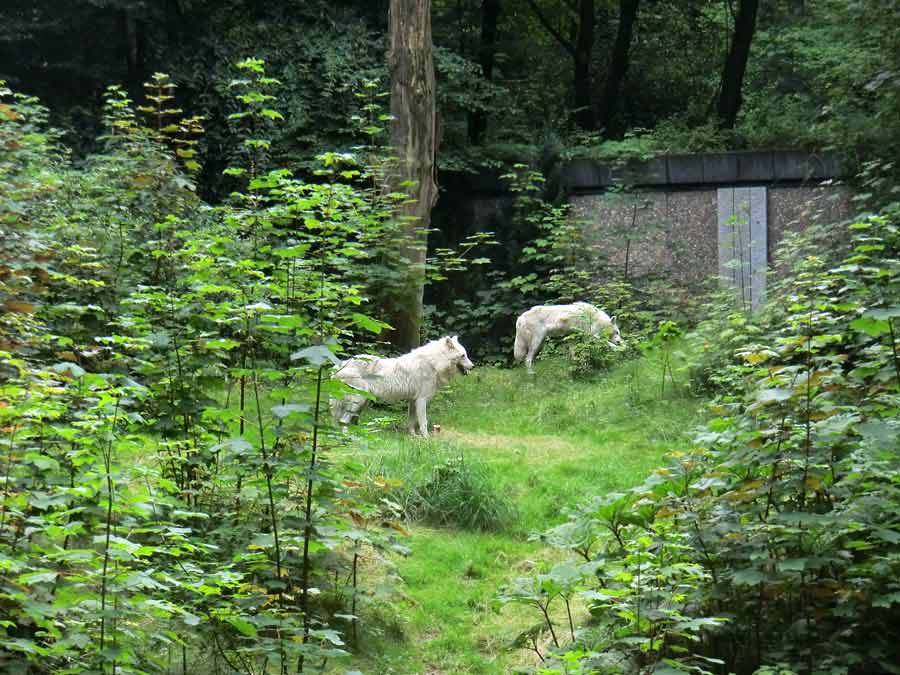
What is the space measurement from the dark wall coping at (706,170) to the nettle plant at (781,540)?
11229mm

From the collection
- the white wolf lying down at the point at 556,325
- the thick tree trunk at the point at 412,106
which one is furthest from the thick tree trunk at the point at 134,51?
the white wolf lying down at the point at 556,325

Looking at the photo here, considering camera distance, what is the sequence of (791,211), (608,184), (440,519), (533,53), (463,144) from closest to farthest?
1. (440,519)
2. (791,211)
3. (608,184)
4. (463,144)
5. (533,53)

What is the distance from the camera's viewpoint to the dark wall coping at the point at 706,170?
16.0 meters

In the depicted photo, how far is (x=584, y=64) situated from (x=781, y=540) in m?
17.7

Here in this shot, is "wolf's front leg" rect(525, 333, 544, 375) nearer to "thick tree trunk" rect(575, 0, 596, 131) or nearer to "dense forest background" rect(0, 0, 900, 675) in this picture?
"dense forest background" rect(0, 0, 900, 675)

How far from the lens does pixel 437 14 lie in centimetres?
2177

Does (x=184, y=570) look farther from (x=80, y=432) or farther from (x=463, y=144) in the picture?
(x=463, y=144)

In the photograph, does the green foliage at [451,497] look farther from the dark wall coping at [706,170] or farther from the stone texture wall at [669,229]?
the dark wall coping at [706,170]

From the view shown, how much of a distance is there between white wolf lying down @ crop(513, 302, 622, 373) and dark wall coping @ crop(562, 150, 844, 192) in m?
3.32

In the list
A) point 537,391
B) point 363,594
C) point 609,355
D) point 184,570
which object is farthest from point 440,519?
point 609,355

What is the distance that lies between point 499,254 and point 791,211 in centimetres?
459

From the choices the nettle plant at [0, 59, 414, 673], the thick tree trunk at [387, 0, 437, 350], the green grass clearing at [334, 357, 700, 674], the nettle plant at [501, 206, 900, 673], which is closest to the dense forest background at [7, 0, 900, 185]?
the thick tree trunk at [387, 0, 437, 350]

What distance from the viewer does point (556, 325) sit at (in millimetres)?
14461

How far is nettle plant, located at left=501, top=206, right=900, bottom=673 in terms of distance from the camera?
462 centimetres
